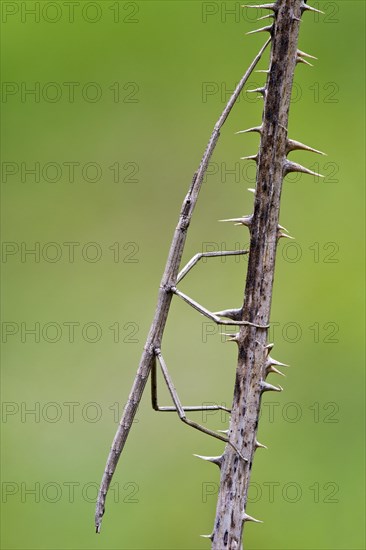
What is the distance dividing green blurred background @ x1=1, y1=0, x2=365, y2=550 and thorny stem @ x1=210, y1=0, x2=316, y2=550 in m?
2.15

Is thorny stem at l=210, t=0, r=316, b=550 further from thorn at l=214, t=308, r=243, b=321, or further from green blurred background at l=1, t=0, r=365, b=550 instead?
green blurred background at l=1, t=0, r=365, b=550

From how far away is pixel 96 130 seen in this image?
16.3 feet

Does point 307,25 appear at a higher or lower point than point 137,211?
higher

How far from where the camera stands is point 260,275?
1.74 m

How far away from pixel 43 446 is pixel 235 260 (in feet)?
4.94

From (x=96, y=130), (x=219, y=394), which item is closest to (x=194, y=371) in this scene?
(x=219, y=394)

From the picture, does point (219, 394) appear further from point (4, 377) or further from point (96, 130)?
point (96, 130)

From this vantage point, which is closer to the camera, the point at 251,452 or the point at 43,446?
the point at 251,452

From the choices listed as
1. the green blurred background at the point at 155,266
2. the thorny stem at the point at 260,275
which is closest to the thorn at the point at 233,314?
the thorny stem at the point at 260,275

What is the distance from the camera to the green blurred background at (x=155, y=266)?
13.1 ft

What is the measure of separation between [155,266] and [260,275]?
9.01ft

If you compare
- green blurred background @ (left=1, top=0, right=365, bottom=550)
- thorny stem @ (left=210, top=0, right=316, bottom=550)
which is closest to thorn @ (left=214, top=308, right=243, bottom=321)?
thorny stem @ (left=210, top=0, right=316, bottom=550)

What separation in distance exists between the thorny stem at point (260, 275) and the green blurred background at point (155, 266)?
215cm

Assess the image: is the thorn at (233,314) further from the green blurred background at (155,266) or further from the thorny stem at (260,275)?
the green blurred background at (155,266)
